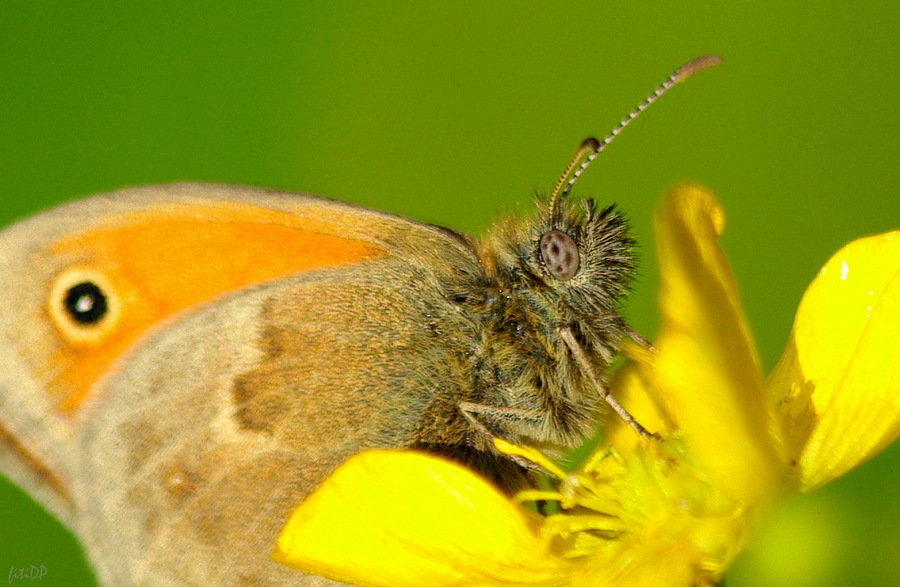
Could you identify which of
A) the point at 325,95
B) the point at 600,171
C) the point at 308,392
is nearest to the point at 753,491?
the point at 308,392

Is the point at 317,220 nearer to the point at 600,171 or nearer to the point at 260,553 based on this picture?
the point at 260,553

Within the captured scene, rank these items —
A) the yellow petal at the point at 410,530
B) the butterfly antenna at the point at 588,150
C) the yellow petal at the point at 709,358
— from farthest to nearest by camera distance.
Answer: the butterfly antenna at the point at 588,150
the yellow petal at the point at 410,530
the yellow petal at the point at 709,358

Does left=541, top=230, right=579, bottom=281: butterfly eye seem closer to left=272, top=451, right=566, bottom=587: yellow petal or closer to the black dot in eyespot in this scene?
left=272, top=451, right=566, bottom=587: yellow petal

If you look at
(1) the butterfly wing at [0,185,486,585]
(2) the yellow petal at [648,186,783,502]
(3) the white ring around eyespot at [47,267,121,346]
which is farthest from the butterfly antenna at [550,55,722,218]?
(3) the white ring around eyespot at [47,267,121,346]

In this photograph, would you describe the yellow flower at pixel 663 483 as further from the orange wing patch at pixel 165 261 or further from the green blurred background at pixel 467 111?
the green blurred background at pixel 467 111

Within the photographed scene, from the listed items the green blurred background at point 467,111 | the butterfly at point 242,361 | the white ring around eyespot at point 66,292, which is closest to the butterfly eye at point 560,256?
the butterfly at point 242,361
